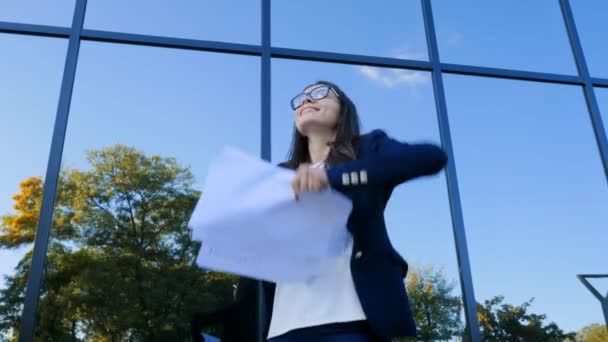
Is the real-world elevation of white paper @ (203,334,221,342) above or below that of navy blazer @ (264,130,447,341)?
below

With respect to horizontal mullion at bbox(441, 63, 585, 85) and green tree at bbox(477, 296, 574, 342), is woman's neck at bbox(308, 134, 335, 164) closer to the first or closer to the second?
green tree at bbox(477, 296, 574, 342)

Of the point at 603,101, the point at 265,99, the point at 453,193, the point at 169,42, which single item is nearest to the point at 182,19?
the point at 169,42

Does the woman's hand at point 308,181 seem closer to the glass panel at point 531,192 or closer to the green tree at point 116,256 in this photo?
the green tree at point 116,256

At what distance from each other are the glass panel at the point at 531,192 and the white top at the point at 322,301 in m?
1.85

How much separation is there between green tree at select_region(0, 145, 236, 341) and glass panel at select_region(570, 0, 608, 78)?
314 cm

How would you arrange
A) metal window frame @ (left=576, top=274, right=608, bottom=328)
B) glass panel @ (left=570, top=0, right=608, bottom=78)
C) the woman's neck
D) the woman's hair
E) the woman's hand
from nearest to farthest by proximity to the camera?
the woman's hand < the woman's hair < the woman's neck < metal window frame @ (left=576, top=274, right=608, bottom=328) < glass panel @ (left=570, top=0, right=608, bottom=78)

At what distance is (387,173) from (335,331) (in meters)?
0.40

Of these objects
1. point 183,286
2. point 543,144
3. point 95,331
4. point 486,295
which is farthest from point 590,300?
point 95,331

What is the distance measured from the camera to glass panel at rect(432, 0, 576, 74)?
3.69 meters

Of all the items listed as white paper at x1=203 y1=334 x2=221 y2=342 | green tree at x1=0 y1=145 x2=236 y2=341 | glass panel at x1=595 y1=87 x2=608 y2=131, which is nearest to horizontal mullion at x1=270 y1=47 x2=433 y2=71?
green tree at x1=0 y1=145 x2=236 y2=341

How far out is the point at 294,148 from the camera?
5.39 ft

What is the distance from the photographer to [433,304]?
112 inches

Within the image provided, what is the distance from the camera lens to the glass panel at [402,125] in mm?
2920

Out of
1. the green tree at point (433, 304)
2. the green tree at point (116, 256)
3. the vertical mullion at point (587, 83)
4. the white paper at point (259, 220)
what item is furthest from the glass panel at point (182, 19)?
the vertical mullion at point (587, 83)
